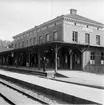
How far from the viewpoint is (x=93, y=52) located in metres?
23.5

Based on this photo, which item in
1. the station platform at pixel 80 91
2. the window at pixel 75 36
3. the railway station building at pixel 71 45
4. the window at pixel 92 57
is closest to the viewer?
the station platform at pixel 80 91

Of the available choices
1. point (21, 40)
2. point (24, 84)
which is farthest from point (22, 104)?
point (21, 40)

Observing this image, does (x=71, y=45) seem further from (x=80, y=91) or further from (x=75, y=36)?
(x=80, y=91)

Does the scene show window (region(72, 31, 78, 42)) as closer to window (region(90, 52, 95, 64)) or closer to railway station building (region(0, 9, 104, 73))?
railway station building (region(0, 9, 104, 73))

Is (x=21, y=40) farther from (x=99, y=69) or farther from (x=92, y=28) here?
(x=99, y=69)

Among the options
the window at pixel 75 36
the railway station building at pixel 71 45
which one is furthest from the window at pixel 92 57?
the window at pixel 75 36

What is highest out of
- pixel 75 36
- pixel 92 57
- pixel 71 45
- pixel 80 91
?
pixel 75 36

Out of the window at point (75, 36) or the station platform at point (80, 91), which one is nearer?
the station platform at point (80, 91)

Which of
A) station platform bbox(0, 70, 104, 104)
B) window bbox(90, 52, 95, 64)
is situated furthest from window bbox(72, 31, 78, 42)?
station platform bbox(0, 70, 104, 104)

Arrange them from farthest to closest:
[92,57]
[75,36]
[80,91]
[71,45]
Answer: [75,36] → [92,57] → [71,45] → [80,91]

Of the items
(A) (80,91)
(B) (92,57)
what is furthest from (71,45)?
(A) (80,91)

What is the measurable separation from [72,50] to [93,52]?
3325mm

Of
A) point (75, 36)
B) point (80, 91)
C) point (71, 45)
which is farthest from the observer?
point (75, 36)

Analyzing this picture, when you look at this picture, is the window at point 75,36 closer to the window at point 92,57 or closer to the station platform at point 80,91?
the window at point 92,57
